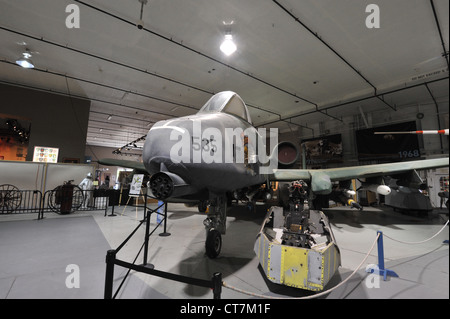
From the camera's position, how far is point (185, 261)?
3.75m

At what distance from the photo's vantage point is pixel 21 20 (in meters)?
6.42

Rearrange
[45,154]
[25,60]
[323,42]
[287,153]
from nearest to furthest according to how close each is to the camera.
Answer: [287,153]
[323,42]
[25,60]
[45,154]

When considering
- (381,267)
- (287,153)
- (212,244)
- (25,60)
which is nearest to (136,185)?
(212,244)

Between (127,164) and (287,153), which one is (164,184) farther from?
(127,164)

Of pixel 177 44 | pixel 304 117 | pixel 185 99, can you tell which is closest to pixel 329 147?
pixel 304 117

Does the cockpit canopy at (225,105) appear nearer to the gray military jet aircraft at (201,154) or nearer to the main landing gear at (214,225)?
the gray military jet aircraft at (201,154)

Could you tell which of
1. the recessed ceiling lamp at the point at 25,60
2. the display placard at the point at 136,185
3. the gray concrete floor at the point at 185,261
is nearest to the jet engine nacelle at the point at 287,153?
the gray concrete floor at the point at 185,261

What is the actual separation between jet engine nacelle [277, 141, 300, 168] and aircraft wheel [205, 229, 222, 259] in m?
3.35

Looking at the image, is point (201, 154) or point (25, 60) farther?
point (25, 60)

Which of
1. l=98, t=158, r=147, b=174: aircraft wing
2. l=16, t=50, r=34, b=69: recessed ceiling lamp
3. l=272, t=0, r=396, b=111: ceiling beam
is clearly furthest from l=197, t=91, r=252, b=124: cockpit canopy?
l=16, t=50, r=34, b=69: recessed ceiling lamp

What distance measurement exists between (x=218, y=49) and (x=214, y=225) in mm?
6881

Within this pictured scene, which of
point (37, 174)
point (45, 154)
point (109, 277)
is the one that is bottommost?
point (109, 277)

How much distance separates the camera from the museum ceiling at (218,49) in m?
5.75
